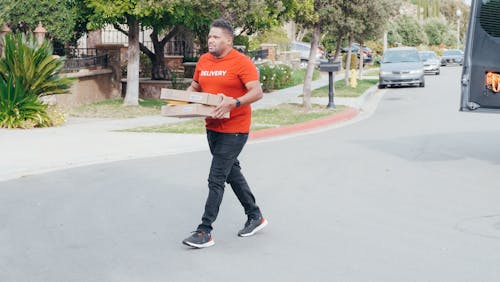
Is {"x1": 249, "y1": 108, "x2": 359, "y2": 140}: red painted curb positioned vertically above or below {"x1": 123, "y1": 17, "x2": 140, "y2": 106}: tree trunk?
below

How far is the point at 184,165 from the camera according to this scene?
12.0 metres

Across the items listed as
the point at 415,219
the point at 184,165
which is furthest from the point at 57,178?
the point at 415,219

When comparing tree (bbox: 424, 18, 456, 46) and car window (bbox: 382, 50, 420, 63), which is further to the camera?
tree (bbox: 424, 18, 456, 46)

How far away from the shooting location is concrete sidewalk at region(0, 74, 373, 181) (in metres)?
12.0

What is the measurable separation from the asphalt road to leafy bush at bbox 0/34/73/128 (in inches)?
180

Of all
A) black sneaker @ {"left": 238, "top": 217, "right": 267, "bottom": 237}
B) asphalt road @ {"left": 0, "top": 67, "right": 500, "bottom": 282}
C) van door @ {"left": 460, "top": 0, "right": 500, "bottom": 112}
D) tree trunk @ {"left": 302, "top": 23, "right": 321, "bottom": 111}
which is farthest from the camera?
tree trunk @ {"left": 302, "top": 23, "right": 321, "bottom": 111}

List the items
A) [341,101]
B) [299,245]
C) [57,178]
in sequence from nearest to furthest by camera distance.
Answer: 1. [299,245]
2. [57,178]
3. [341,101]

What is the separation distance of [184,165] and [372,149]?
3.33 m

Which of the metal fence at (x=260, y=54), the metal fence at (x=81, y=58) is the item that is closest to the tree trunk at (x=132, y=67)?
the metal fence at (x=81, y=58)

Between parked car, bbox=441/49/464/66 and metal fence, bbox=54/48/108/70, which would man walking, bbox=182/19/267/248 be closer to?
metal fence, bbox=54/48/108/70

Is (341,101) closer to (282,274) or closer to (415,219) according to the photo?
(415,219)

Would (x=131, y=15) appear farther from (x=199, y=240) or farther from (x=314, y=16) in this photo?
(x=199, y=240)

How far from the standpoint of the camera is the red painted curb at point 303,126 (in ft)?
52.4

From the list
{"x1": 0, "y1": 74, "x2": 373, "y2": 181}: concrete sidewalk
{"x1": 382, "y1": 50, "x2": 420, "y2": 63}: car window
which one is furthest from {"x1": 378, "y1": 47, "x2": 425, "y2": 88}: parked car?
{"x1": 0, "y1": 74, "x2": 373, "y2": 181}: concrete sidewalk
